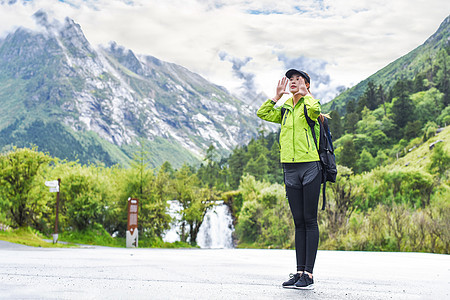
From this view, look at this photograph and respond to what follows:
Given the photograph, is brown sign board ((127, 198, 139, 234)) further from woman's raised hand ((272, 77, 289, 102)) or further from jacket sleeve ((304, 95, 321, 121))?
jacket sleeve ((304, 95, 321, 121))

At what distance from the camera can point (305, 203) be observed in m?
4.91

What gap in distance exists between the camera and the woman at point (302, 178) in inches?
192

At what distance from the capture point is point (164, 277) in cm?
Answer: 552

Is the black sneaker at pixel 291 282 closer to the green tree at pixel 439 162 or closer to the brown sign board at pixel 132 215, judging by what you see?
the brown sign board at pixel 132 215

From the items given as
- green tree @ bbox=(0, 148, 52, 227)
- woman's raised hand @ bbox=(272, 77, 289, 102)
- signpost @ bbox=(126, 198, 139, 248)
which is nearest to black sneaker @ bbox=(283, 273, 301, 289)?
woman's raised hand @ bbox=(272, 77, 289, 102)

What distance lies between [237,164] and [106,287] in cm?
9776

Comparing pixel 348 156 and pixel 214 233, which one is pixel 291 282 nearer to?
pixel 214 233

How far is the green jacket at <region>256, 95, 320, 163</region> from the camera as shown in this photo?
16.3 ft

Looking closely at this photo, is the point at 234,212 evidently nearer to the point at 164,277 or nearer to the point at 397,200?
the point at 397,200

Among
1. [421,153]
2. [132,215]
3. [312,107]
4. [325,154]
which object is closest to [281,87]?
[312,107]

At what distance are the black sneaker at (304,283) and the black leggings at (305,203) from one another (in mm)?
91

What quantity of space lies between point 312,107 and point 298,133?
333mm

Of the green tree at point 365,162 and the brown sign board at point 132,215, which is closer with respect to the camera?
the brown sign board at point 132,215

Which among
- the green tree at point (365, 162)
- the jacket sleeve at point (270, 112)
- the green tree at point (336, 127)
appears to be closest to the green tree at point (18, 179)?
the jacket sleeve at point (270, 112)
